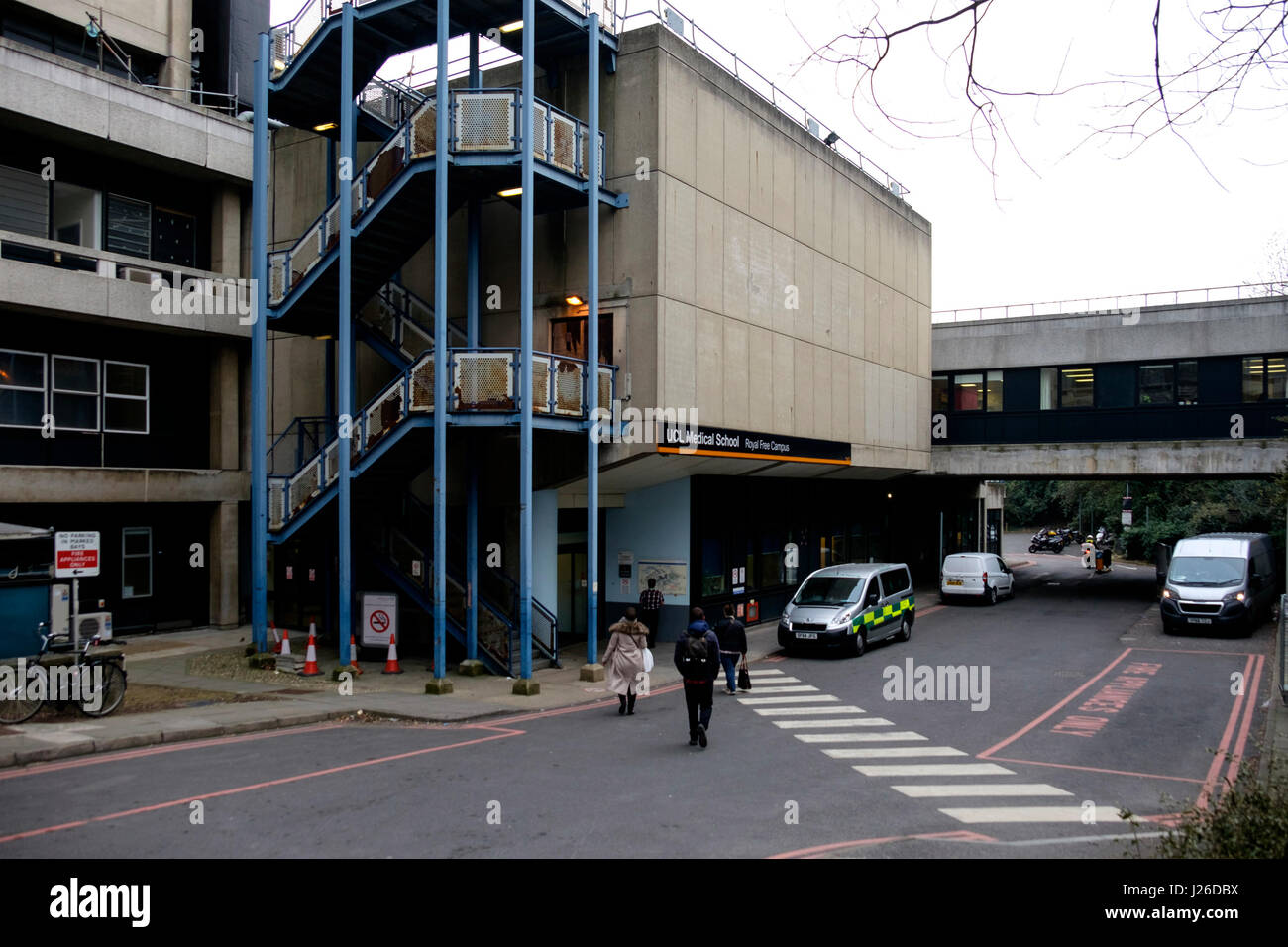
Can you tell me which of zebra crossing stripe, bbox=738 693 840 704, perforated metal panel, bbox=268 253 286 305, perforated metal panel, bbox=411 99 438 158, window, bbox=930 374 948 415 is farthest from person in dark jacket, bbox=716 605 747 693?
window, bbox=930 374 948 415

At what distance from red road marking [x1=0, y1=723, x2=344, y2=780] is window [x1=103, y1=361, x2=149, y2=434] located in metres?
13.6

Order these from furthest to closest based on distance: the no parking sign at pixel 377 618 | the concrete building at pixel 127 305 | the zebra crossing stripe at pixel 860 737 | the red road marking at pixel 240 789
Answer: the concrete building at pixel 127 305 → the no parking sign at pixel 377 618 → the zebra crossing stripe at pixel 860 737 → the red road marking at pixel 240 789

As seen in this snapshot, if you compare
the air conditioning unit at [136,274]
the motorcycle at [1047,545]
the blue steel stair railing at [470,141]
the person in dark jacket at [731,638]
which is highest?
the blue steel stair railing at [470,141]

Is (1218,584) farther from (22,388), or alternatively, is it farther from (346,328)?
(22,388)

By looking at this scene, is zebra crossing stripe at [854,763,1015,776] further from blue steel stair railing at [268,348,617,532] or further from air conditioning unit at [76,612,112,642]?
air conditioning unit at [76,612,112,642]

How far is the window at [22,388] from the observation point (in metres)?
21.7

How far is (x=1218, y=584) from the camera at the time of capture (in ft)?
78.9

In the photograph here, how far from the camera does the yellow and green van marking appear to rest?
2132 centimetres

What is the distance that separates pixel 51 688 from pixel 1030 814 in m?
12.4

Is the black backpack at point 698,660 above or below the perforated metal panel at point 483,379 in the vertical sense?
below

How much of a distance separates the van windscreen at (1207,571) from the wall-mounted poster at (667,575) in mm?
12676

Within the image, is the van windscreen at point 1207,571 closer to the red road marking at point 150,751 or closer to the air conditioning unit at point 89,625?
the red road marking at point 150,751

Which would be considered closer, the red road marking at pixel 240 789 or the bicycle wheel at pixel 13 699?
the red road marking at pixel 240 789

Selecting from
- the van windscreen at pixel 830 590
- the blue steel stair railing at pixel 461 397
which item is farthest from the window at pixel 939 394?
the blue steel stair railing at pixel 461 397
